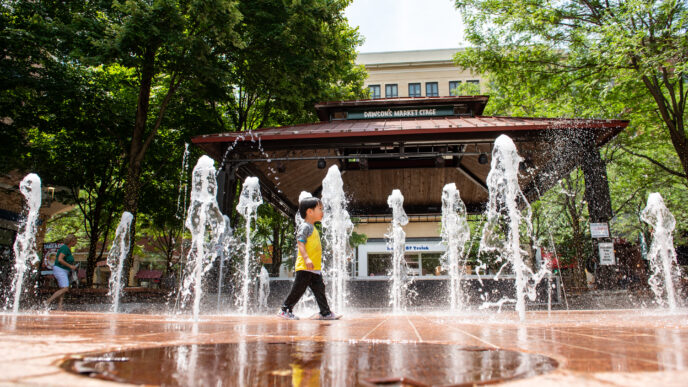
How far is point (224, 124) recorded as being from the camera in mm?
15234

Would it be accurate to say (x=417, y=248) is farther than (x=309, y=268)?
Yes

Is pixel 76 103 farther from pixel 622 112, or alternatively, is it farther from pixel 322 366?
pixel 622 112

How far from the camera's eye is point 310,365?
4.93ft

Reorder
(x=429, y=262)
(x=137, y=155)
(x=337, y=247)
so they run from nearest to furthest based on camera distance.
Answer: (x=337, y=247)
(x=137, y=155)
(x=429, y=262)

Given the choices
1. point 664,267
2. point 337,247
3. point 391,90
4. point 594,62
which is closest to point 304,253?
point 337,247

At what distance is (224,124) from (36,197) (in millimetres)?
6805

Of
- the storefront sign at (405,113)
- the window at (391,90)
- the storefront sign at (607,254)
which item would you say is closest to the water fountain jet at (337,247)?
the storefront sign at (405,113)

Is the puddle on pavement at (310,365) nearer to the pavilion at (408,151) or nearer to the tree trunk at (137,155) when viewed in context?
the pavilion at (408,151)

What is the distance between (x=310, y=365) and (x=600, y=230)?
8.83m

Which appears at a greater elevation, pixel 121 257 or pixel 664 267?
pixel 121 257

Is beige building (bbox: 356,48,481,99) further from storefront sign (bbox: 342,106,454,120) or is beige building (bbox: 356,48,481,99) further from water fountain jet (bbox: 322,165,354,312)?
water fountain jet (bbox: 322,165,354,312)

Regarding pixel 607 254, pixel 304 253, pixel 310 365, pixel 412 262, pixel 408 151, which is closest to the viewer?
pixel 310 365

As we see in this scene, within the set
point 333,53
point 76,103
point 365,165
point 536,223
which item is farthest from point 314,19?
point 536,223

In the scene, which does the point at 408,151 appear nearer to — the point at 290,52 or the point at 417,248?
the point at 290,52
